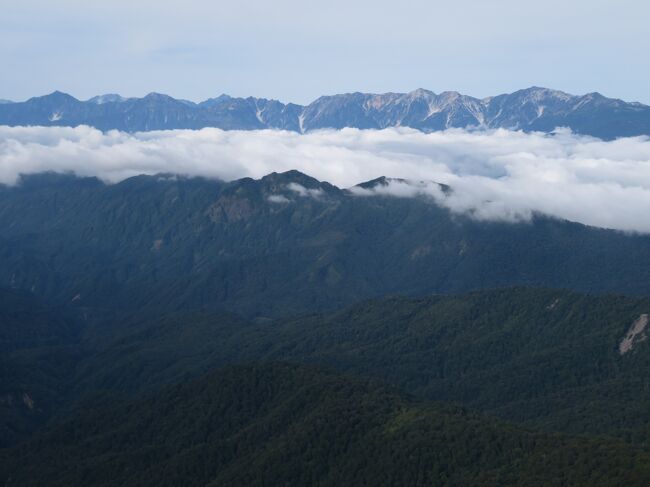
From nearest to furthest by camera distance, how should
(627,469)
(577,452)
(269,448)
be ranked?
(627,469)
(577,452)
(269,448)

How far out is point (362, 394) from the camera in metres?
200

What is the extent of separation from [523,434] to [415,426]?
1971 centimetres

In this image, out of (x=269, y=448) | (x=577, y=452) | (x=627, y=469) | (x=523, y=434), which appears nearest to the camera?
(x=627, y=469)

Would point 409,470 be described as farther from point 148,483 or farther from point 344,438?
point 148,483

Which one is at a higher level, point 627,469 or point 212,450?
point 627,469

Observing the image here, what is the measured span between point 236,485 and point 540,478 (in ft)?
183

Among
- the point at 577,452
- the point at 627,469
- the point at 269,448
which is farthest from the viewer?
the point at 269,448

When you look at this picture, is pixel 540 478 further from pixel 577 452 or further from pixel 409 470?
pixel 409 470

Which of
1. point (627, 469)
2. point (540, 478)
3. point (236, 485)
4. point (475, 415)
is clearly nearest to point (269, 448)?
point (236, 485)

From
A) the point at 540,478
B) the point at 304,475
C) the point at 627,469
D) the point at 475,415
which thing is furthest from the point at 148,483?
the point at 627,469

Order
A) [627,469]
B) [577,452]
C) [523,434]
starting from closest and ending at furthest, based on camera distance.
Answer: [627,469], [577,452], [523,434]

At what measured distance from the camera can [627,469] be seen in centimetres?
15088

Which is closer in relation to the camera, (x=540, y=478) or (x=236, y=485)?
(x=540, y=478)

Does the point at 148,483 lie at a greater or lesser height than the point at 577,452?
lesser
